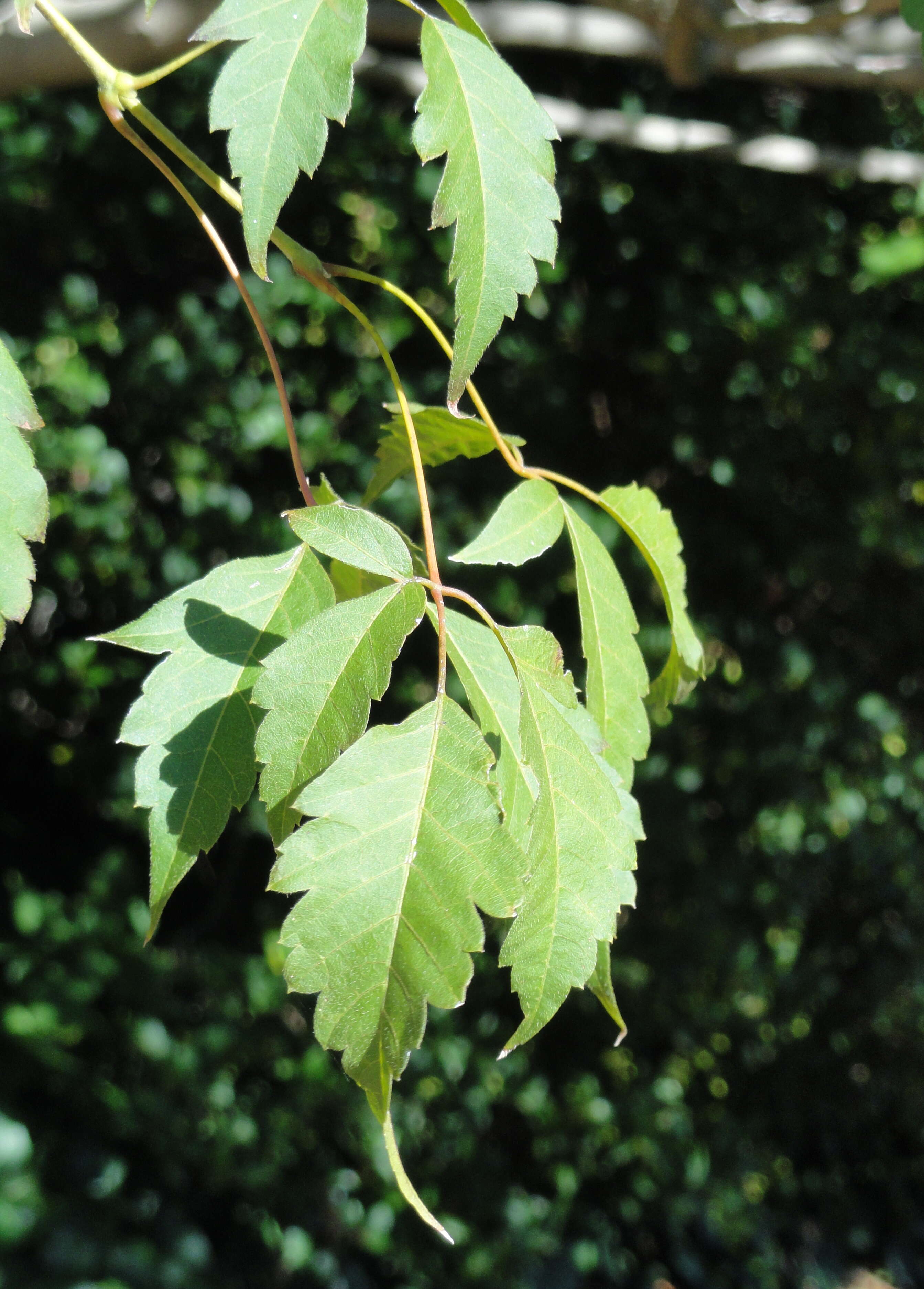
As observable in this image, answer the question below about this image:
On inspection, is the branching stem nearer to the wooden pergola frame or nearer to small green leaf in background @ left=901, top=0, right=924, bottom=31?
small green leaf in background @ left=901, top=0, right=924, bottom=31

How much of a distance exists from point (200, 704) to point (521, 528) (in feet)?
0.75

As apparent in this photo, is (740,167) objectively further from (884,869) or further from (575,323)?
(884,869)

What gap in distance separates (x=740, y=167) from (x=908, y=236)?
412 millimetres

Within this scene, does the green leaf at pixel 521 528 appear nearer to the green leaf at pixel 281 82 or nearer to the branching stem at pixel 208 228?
the branching stem at pixel 208 228

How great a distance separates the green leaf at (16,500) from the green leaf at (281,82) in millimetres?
136

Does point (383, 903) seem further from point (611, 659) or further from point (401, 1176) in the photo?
point (611, 659)

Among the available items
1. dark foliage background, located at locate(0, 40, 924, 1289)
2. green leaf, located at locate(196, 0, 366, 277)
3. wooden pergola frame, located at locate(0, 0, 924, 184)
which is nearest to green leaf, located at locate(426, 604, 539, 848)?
green leaf, located at locate(196, 0, 366, 277)

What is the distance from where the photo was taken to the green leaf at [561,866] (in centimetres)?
50

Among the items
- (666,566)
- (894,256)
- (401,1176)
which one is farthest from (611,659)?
(894,256)

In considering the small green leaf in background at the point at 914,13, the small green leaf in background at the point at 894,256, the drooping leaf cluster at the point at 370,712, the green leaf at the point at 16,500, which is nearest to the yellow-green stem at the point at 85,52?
the drooping leaf cluster at the point at 370,712

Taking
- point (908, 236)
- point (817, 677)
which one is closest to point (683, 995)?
point (817, 677)

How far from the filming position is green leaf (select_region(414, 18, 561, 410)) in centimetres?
54

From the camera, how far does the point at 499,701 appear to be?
1.97 ft

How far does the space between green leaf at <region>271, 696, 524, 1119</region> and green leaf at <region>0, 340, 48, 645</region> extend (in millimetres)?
179
